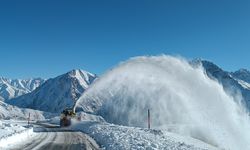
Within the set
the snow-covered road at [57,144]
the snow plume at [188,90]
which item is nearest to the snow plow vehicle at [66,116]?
the snow plume at [188,90]

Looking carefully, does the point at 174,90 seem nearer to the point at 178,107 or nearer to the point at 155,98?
the point at 178,107

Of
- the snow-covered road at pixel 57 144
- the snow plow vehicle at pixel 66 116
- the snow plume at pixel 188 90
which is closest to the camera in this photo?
the snow-covered road at pixel 57 144

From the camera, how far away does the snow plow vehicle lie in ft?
213

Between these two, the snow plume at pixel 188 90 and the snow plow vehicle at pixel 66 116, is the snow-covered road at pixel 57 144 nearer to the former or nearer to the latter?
the snow plume at pixel 188 90

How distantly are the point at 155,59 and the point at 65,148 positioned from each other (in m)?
40.5

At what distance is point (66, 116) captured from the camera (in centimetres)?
6531

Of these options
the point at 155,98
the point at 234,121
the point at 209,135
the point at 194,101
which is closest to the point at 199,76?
the point at 194,101

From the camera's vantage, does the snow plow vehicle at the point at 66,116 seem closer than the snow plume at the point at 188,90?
No

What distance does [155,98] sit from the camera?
95.1 meters

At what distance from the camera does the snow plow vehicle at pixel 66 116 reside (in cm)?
6499

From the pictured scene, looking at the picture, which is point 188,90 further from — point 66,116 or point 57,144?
point 57,144

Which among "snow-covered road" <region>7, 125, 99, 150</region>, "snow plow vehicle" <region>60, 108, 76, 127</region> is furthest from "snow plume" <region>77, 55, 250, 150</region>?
"snow-covered road" <region>7, 125, 99, 150</region>

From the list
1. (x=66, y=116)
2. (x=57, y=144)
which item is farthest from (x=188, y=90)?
(x=57, y=144)

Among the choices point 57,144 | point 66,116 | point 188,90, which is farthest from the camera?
point 188,90
